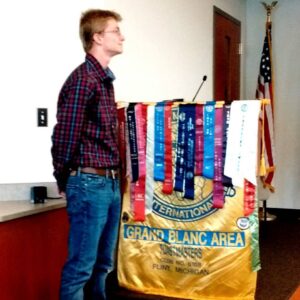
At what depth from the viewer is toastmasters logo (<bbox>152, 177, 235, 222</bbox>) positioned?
100.0 inches

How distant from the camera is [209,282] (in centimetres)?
259

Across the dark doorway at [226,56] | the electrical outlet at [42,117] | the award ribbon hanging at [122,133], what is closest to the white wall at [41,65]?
the electrical outlet at [42,117]

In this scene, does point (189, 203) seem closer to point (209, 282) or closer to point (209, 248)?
point (209, 248)

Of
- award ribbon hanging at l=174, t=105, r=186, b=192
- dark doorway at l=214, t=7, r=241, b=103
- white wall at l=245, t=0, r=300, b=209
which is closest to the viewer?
award ribbon hanging at l=174, t=105, r=186, b=192

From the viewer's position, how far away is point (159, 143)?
102 inches

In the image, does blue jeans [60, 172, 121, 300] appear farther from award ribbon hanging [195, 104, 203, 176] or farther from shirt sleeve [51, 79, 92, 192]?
award ribbon hanging [195, 104, 203, 176]

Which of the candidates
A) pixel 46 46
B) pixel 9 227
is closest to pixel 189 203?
pixel 9 227

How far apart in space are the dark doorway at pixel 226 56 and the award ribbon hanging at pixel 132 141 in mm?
Answer: 2113

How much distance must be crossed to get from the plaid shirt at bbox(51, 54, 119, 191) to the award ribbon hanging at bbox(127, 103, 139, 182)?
0.49m

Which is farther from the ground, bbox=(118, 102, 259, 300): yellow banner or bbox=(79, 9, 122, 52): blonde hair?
bbox=(79, 9, 122, 52): blonde hair

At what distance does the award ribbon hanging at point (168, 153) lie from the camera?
2562 millimetres

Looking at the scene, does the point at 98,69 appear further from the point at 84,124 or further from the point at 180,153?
the point at 180,153

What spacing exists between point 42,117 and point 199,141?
0.85m

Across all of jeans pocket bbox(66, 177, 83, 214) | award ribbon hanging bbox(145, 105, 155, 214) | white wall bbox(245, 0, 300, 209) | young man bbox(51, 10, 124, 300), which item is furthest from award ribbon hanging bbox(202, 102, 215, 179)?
white wall bbox(245, 0, 300, 209)
